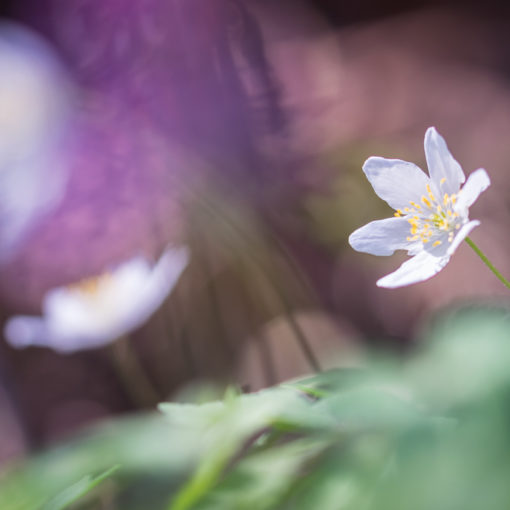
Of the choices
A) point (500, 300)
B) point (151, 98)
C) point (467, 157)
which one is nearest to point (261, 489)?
point (500, 300)

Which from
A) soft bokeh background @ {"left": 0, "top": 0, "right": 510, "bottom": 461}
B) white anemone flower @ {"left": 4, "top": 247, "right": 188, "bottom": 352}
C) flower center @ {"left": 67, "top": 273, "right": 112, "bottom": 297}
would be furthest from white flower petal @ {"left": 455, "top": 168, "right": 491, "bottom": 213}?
flower center @ {"left": 67, "top": 273, "right": 112, "bottom": 297}

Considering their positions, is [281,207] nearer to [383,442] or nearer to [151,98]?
[151,98]

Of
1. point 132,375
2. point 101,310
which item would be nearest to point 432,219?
point 101,310

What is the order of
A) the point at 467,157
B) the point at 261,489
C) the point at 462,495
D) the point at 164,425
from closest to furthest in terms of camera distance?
the point at 462,495 < the point at 261,489 < the point at 164,425 < the point at 467,157

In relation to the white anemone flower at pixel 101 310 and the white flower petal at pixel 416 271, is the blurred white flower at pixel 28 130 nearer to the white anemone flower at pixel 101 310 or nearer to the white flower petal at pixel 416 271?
the white anemone flower at pixel 101 310

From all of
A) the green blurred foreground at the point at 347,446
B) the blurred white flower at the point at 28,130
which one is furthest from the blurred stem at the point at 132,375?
the green blurred foreground at the point at 347,446

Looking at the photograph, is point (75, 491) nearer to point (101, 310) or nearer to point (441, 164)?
point (441, 164)
